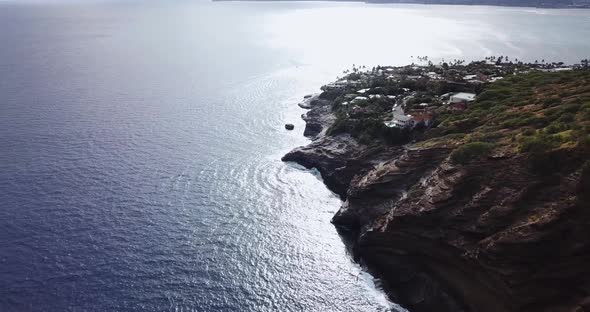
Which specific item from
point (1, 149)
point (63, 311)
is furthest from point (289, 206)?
point (1, 149)

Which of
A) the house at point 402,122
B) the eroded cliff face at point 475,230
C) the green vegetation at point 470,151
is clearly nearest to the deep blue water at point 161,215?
the eroded cliff face at point 475,230

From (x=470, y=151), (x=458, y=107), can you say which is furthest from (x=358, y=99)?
(x=470, y=151)

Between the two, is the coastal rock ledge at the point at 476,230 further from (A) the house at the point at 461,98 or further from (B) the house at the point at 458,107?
(A) the house at the point at 461,98

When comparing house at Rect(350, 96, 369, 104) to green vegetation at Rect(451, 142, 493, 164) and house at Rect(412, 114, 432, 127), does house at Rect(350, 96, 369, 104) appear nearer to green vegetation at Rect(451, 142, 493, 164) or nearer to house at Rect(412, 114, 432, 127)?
house at Rect(412, 114, 432, 127)

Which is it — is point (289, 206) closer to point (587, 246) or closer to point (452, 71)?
point (587, 246)

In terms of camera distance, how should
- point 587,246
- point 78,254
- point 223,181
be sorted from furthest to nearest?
point 223,181 < point 78,254 < point 587,246

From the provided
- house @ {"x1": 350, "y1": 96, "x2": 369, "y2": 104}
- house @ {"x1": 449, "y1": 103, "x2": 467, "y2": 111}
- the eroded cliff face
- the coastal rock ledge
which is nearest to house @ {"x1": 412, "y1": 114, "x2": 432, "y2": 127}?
house @ {"x1": 449, "y1": 103, "x2": 467, "y2": 111}
